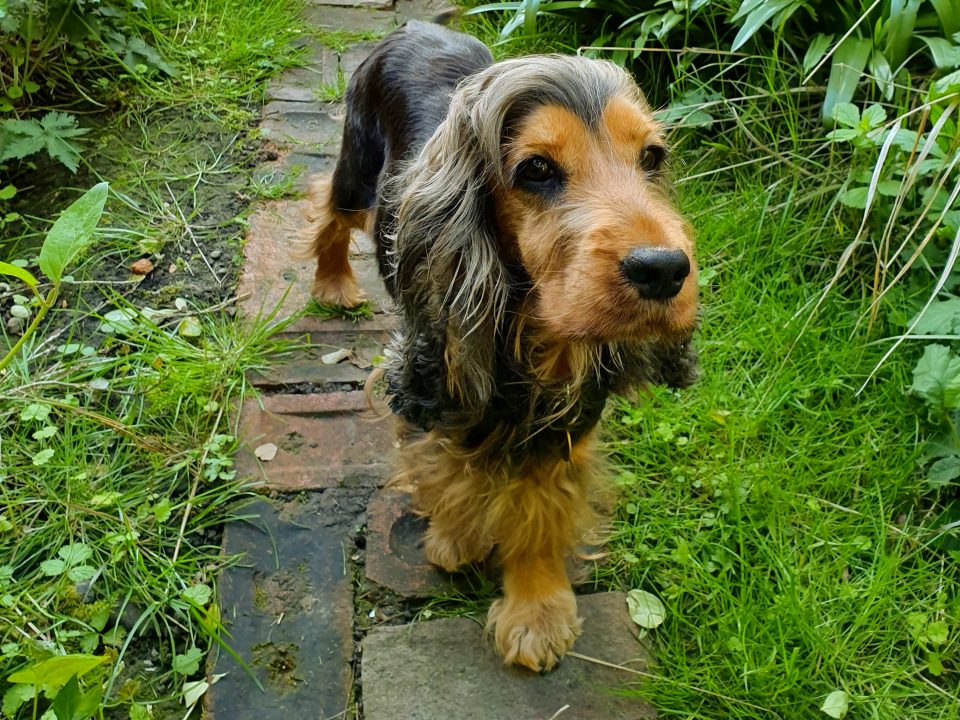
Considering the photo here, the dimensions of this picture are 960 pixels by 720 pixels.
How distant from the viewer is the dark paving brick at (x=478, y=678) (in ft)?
6.91

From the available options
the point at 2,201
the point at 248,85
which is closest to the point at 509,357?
the point at 2,201

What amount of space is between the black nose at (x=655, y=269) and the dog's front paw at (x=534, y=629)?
103cm

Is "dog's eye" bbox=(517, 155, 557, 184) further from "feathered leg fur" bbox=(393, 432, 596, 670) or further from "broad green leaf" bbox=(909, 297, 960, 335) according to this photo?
"broad green leaf" bbox=(909, 297, 960, 335)

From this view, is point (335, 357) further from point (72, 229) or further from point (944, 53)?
point (944, 53)

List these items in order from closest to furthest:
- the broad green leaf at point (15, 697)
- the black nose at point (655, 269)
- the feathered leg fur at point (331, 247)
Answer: the black nose at point (655, 269)
the broad green leaf at point (15, 697)
the feathered leg fur at point (331, 247)

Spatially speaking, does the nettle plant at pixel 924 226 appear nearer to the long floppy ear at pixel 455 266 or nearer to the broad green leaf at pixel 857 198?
the broad green leaf at pixel 857 198

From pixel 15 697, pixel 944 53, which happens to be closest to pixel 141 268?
pixel 15 697

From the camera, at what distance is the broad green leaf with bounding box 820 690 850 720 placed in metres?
2.08

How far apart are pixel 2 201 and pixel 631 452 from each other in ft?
9.24

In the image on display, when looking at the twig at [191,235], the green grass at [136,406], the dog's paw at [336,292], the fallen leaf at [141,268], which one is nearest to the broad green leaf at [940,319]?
the dog's paw at [336,292]

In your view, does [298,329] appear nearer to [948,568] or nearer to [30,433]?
[30,433]

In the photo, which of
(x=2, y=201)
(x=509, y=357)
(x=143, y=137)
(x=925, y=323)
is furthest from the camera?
(x=143, y=137)

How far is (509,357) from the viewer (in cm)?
200

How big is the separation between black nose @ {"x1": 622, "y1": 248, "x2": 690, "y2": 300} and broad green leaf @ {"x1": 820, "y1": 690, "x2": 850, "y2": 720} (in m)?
1.25
